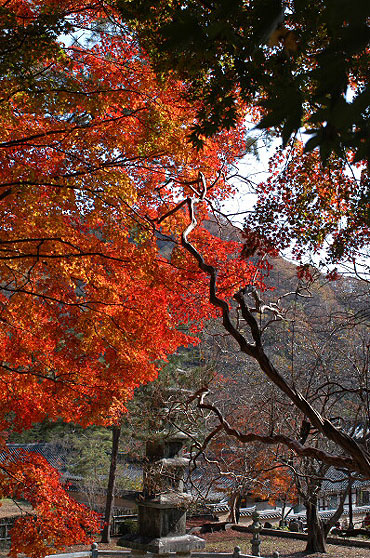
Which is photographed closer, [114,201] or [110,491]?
[114,201]

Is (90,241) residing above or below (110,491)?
above

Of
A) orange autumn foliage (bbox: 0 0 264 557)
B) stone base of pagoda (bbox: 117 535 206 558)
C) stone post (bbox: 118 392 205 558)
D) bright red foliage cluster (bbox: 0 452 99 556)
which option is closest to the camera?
orange autumn foliage (bbox: 0 0 264 557)

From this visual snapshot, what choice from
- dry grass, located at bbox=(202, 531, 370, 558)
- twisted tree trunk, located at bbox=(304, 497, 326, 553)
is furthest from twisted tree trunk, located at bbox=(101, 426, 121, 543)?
twisted tree trunk, located at bbox=(304, 497, 326, 553)

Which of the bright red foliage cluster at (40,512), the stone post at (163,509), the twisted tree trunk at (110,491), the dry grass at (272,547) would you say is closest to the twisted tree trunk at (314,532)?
the dry grass at (272,547)

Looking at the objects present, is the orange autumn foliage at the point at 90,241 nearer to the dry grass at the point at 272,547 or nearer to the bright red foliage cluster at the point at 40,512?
the bright red foliage cluster at the point at 40,512

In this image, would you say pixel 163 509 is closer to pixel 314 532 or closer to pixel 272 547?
pixel 314 532

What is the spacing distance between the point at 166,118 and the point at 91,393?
5.03 metres

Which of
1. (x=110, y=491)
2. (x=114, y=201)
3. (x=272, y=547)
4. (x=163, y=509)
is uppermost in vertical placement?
(x=114, y=201)

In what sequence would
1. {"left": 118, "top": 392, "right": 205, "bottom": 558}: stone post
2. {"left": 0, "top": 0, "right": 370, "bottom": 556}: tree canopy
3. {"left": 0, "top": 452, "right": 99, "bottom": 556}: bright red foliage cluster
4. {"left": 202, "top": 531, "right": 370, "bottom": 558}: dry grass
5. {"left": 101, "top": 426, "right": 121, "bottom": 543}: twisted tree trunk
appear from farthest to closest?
{"left": 101, "top": 426, "right": 121, "bottom": 543}: twisted tree trunk → {"left": 202, "top": 531, "right": 370, "bottom": 558}: dry grass → {"left": 118, "top": 392, "right": 205, "bottom": 558}: stone post → {"left": 0, "top": 452, "right": 99, "bottom": 556}: bright red foliage cluster → {"left": 0, "top": 0, "right": 370, "bottom": 556}: tree canopy

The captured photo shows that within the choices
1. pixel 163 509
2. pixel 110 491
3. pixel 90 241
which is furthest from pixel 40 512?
pixel 110 491

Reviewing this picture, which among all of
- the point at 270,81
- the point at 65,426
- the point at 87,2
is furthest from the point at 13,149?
the point at 65,426

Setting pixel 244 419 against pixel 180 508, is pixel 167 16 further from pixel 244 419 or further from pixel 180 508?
pixel 244 419

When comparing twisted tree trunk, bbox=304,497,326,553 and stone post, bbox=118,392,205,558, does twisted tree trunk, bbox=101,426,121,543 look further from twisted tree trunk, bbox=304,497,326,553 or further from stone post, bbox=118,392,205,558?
twisted tree trunk, bbox=304,497,326,553

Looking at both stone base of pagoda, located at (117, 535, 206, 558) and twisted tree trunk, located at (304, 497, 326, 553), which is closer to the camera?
stone base of pagoda, located at (117, 535, 206, 558)
